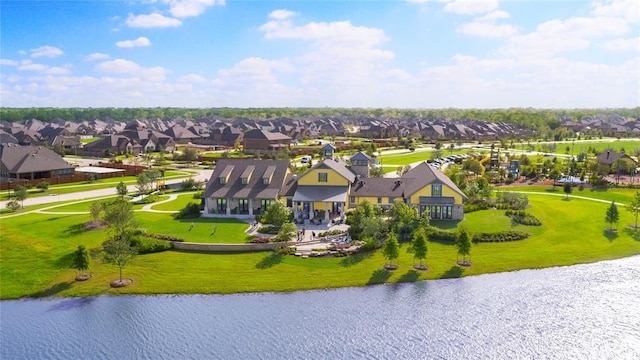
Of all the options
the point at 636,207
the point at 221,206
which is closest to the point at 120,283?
the point at 221,206

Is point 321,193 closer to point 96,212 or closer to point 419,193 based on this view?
point 419,193

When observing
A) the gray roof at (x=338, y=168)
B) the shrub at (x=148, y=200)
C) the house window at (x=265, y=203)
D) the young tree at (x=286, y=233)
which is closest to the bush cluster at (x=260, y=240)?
the young tree at (x=286, y=233)

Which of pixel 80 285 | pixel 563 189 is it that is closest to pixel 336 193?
pixel 80 285

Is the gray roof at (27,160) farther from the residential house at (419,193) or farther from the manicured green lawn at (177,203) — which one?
the residential house at (419,193)

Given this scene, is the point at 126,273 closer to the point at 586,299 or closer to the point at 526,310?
the point at 526,310

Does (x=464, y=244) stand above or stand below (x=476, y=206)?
below

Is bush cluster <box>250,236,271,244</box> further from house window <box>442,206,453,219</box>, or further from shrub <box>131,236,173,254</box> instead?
house window <box>442,206,453,219</box>
